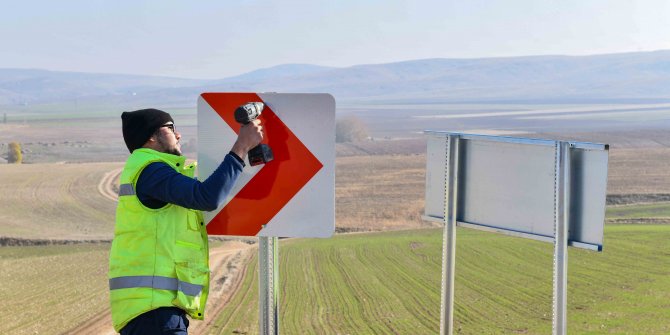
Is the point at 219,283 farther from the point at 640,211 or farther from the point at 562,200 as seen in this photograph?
the point at 640,211

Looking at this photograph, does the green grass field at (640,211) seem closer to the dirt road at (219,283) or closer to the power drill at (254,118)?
the dirt road at (219,283)

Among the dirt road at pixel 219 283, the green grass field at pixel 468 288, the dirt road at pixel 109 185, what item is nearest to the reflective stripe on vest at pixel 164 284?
the dirt road at pixel 219 283

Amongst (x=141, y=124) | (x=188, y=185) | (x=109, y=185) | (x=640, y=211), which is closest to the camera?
(x=188, y=185)

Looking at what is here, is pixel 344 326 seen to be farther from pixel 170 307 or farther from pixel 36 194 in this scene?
pixel 36 194

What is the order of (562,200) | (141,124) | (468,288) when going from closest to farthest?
(141,124)
(562,200)
(468,288)

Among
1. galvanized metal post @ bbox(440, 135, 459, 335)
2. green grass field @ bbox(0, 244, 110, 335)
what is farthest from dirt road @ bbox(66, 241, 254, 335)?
galvanized metal post @ bbox(440, 135, 459, 335)

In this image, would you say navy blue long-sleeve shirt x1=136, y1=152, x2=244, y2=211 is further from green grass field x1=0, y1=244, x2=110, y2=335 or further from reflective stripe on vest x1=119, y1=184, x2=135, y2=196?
green grass field x1=0, y1=244, x2=110, y2=335

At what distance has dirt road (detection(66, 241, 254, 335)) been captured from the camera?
74.2 ft

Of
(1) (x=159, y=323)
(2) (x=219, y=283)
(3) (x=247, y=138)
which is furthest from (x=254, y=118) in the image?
(2) (x=219, y=283)

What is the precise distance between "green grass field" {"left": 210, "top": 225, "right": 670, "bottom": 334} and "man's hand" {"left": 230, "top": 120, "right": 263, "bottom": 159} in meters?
18.5

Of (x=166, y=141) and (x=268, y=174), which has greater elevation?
(x=166, y=141)

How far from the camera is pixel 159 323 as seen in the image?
411 centimetres

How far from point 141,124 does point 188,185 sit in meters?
0.54

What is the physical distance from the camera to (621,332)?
Answer: 845 inches
